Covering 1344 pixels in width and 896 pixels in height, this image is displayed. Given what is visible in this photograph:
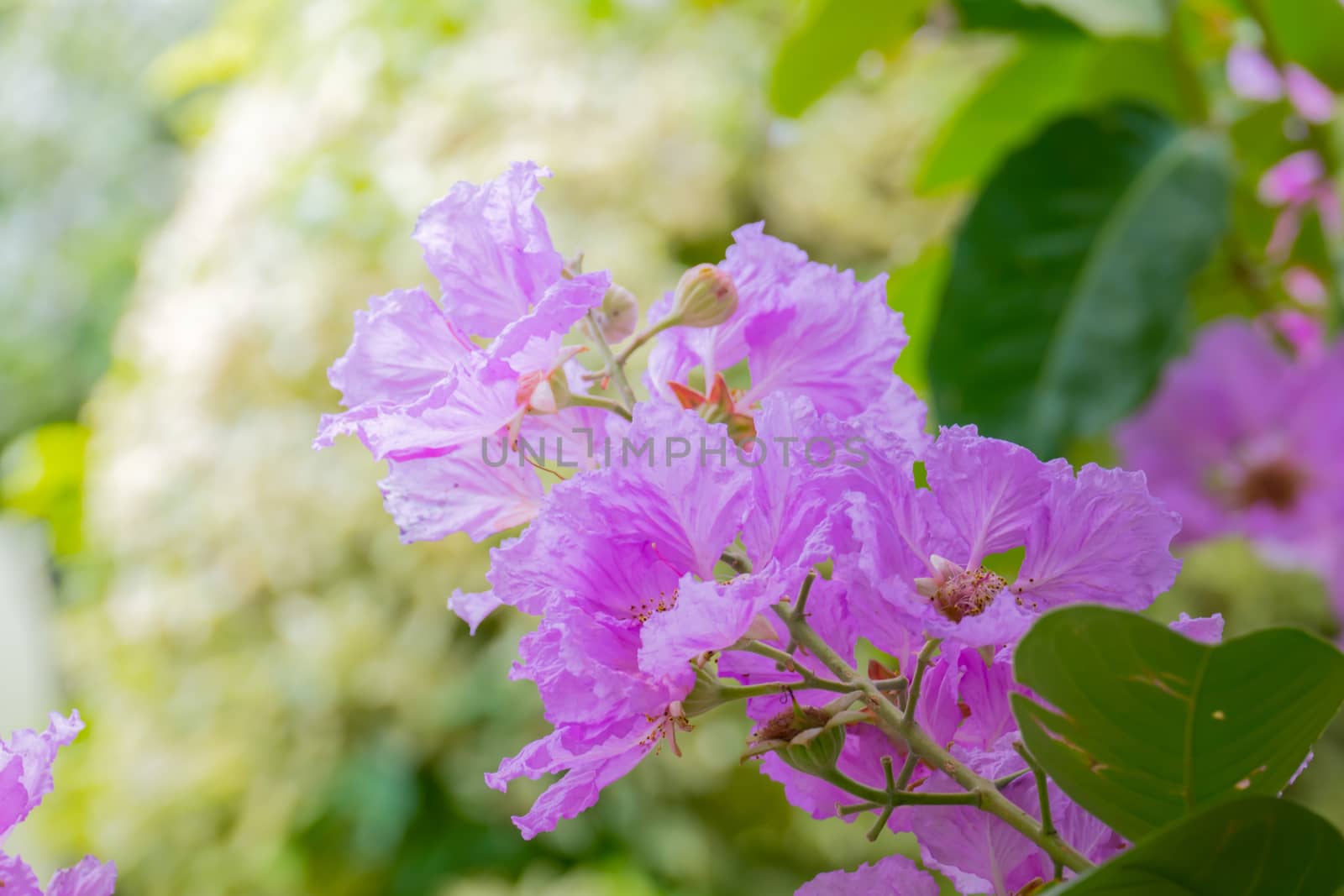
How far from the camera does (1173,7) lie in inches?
22.9

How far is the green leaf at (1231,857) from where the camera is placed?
138 mm

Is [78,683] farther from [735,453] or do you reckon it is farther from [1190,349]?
[735,453]

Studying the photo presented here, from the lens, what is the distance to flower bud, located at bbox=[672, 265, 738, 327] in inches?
7.5

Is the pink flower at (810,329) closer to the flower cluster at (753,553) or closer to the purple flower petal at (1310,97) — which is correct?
the flower cluster at (753,553)

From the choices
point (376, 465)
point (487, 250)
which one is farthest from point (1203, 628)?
point (376, 465)

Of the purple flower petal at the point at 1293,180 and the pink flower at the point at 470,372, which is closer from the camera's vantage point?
the pink flower at the point at 470,372

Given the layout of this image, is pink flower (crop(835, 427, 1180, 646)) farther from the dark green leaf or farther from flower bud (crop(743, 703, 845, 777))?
the dark green leaf

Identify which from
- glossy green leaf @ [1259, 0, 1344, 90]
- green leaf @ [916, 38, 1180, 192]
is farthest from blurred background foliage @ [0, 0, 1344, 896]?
glossy green leaf @ [1259, 0, 1344, 90]

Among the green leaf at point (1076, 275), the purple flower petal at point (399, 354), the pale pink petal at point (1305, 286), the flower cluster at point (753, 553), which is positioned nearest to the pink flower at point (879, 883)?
the flower cluster at point (753, 553)

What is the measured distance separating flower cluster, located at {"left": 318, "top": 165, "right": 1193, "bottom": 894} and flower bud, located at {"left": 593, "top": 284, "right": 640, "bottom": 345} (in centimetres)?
1

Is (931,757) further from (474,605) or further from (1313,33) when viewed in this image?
(1313,33)

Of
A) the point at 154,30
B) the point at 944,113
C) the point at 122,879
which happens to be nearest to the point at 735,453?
the point at 944,113

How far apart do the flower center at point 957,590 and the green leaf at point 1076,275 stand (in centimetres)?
34

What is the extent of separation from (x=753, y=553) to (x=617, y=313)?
6cm
